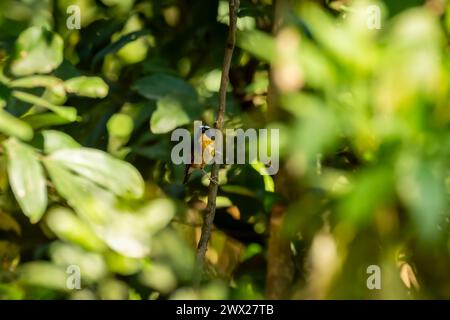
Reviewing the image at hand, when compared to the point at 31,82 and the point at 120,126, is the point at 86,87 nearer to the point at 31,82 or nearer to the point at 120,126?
the point at 31,82

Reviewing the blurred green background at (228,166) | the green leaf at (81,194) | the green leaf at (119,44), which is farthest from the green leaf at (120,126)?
the green leaf at (81,194)

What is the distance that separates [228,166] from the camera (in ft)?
4.63

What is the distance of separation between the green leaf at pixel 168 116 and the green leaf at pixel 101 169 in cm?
21

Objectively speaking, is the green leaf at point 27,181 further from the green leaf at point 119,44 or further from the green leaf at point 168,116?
the green leaf at point 119,44

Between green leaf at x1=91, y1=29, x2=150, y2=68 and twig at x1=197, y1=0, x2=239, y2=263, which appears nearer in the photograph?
twig at x1=197, y1=0, x2=239, y2=263

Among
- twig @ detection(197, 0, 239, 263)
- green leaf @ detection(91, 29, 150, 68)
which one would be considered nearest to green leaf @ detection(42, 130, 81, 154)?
twig @ detection(197, 0, 239, 263)

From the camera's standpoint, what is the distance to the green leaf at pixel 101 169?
3.36 feet

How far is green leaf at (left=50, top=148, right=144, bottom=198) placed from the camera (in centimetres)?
103

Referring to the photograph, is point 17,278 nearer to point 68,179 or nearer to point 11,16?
point 68,179

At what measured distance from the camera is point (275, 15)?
1374mm

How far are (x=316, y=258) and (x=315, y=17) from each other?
657mm

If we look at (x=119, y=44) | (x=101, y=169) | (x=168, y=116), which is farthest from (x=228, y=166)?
(x=101, y=169)

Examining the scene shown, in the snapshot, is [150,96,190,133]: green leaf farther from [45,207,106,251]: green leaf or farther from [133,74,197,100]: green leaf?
[45,207,106,251]: green leaf

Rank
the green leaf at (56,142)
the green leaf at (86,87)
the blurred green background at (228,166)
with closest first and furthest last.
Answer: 1. the blurred green background at (228,166)
2. the green leaf at (56,142)
3. the green leaf at (86,87)
